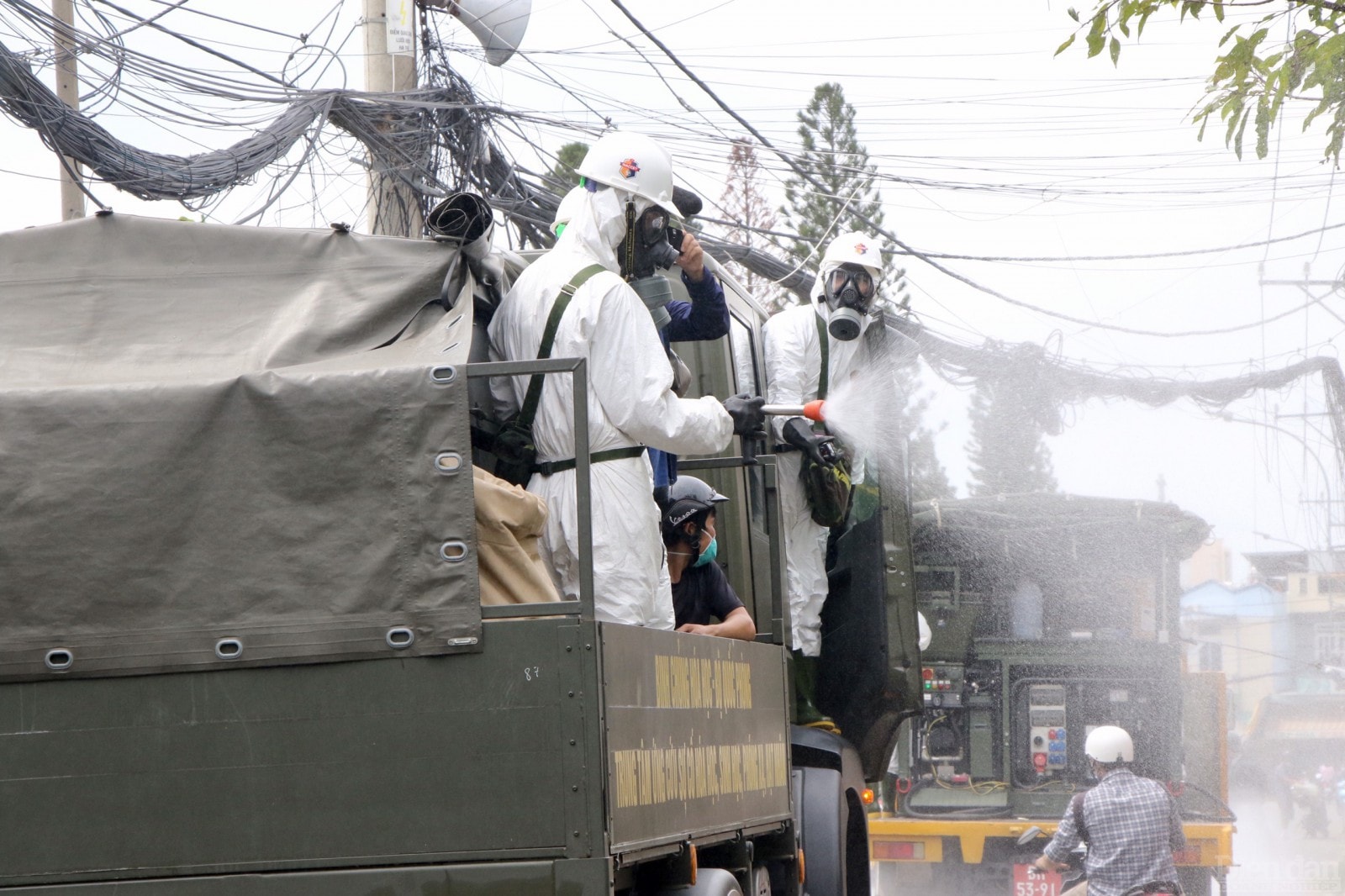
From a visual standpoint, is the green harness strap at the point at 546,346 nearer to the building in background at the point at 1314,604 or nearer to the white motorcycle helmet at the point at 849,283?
the white motorcycle helmet at the point at 849,283

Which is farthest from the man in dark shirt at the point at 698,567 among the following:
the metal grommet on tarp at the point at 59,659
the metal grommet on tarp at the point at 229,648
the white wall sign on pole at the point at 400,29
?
the white wall sign on pole at the point at 400,29

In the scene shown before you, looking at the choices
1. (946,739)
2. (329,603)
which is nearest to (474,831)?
(329,603)

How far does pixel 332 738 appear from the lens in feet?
10.9

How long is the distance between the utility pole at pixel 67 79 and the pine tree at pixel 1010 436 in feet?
28.0

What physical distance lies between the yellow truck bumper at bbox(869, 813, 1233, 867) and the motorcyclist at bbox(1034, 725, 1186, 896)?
A: 2.62 meters

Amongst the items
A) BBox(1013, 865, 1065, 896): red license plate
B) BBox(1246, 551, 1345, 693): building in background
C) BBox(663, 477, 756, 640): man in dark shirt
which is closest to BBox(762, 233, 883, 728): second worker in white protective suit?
BBox(663, 477, 756, 640): man in dark shirt

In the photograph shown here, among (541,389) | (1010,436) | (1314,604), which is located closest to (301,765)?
(541,389)

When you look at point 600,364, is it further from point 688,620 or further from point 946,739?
point 946,739

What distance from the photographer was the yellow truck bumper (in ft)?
38.6

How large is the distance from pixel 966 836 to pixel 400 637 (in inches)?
370

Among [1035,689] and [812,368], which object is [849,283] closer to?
[812,368]

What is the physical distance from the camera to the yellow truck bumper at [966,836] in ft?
38.6

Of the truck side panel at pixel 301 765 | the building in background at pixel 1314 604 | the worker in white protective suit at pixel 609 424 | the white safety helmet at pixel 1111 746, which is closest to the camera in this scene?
the truck side panel at pixel 301 765

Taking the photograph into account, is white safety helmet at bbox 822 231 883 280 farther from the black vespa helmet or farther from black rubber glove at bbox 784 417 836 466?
the black vespa helmet
